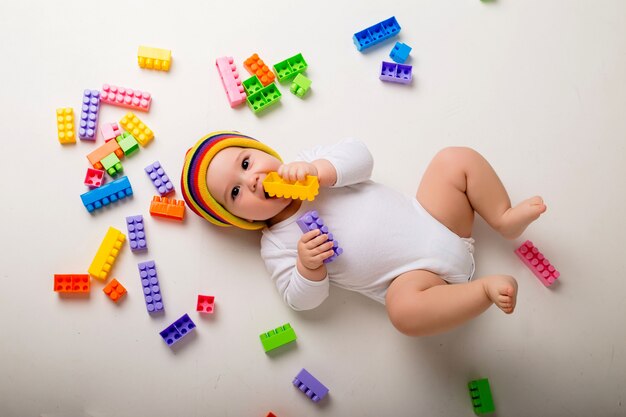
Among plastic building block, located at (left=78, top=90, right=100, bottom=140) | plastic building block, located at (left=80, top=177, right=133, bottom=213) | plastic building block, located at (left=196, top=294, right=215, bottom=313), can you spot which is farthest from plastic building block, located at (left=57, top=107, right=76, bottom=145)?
plastic building block, located at (left=196, top=294, right=215, bottom=313)

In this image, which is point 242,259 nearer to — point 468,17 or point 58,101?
point 58,101

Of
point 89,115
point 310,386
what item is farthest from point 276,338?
point 89,115

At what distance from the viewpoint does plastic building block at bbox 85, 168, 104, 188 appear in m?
1.36

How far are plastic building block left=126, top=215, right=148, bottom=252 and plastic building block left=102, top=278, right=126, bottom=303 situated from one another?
87 millimetres

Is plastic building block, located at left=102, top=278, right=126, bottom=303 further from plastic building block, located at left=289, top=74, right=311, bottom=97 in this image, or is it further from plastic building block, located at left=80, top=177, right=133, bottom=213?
plastic building block, located at left=289, top=74, right=311, bottom=97

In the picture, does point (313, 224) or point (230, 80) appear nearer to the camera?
point (313, 224)

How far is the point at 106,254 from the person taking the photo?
1332mm

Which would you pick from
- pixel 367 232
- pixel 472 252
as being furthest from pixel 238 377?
pixel 472 252

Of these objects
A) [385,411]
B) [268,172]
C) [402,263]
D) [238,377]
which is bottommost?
[385,411]

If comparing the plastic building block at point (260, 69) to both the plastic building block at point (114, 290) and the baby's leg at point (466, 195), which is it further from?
the plastic building block at point (114, 290)

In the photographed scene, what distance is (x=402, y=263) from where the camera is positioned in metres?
1.23

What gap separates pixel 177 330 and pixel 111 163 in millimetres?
422

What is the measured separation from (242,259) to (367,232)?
316 millimetres

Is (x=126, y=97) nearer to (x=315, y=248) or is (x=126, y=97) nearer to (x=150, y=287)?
(x=150, y=287)
